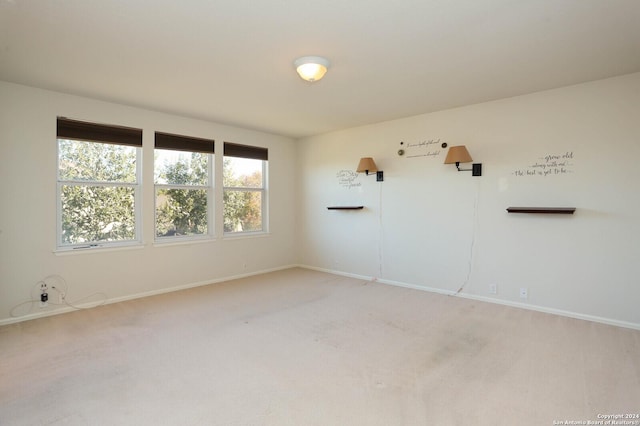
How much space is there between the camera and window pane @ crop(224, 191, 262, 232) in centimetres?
524

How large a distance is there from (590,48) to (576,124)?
1.04m

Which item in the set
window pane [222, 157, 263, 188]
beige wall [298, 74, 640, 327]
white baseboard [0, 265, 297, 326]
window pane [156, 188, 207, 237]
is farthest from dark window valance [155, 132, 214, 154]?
beige wall [298, 74, 640, 327]

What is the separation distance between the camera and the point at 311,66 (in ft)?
8.98

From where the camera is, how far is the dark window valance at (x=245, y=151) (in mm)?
5176

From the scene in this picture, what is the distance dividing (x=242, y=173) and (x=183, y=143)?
1084 millimetres

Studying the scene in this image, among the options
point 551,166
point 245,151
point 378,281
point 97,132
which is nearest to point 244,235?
point 245,151

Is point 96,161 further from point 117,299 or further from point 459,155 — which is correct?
point 459,155

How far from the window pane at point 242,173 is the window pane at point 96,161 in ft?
4.43

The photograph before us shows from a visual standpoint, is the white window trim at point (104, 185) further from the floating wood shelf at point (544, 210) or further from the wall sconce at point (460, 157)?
the floating wood shelf at point (544, 210)

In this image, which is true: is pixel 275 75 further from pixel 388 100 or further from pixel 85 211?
pixel 85 211

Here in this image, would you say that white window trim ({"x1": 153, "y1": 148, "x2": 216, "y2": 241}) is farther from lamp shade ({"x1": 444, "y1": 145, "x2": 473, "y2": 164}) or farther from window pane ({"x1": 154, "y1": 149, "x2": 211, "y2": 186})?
lamp shade ({"x1": 444, "y1": 145, "x2": 473, "y2": 164})

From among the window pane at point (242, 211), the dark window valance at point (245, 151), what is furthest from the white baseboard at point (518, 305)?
the dark window valance at point (245, 151)

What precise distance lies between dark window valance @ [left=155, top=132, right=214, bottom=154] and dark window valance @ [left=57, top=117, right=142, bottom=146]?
265mm

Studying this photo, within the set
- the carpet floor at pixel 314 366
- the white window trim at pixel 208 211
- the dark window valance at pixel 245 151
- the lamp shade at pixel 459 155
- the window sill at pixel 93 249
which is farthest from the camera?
the dark window valance at pixel 245 151
